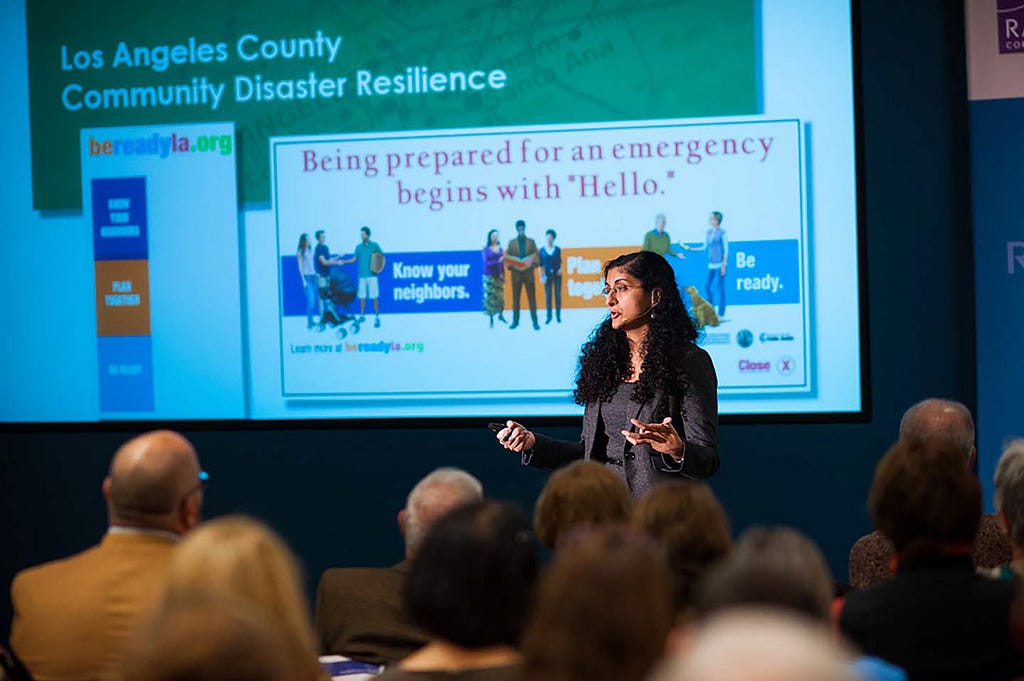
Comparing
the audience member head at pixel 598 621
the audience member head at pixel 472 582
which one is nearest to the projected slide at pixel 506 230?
the audience member head at pixel 472 582

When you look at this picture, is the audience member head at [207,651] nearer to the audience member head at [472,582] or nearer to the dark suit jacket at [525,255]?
the audience member head at [472,582]

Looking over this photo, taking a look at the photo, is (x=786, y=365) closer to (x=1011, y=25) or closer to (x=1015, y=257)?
(x=1015, y=257)

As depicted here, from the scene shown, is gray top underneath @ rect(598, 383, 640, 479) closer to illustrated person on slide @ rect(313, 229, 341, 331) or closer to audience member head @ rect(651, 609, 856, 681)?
illustrated person on slide @ rect(313, 229, 341, 331)

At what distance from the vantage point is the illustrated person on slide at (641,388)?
13.0 feet

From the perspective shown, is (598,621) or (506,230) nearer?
(598,621)

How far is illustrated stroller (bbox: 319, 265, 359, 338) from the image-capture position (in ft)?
18.5

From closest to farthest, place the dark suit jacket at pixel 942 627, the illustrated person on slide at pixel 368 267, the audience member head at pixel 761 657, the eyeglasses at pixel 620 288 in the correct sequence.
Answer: the audience member head at pixel 761 657 → the dark suit jacket at pixel 942 627 → the eyeglasses at pixel 620 288 → the illustrated person on slide at pixel 368 267

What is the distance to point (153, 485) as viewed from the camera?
108 inches

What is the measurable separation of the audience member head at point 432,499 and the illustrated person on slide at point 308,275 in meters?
2.76

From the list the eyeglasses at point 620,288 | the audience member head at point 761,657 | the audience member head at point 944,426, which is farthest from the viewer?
the eyeglasses at point 620,288

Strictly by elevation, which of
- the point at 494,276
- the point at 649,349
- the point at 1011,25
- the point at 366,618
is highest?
the point at 1011,25

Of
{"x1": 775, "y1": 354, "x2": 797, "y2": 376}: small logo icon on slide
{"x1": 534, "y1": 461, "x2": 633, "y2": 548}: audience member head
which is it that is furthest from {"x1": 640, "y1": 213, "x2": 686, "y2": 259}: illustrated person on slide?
{"x1": 534, "y1": 461, "x2": 633, "y2": 548}: audience member head

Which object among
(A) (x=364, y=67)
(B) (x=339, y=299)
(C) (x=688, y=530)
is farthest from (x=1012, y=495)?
(A) (x=364, y=67)

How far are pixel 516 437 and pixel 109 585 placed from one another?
1.74 metres
